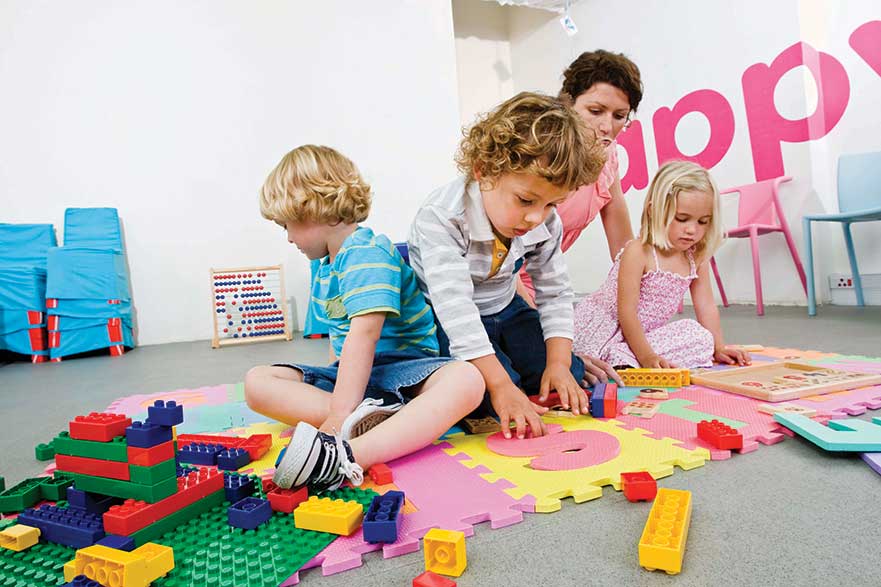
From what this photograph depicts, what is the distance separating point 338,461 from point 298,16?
3.21 meters

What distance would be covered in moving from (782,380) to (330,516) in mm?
922

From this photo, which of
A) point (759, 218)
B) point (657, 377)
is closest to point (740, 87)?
point (759, 218)

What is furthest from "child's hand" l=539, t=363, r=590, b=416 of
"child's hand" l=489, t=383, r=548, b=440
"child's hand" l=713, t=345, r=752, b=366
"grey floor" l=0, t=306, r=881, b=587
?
"child's hand" l=713, t=345, r=752, b=366

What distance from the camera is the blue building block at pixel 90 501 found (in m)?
0.60

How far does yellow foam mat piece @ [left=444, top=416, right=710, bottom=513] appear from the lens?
0.64 meters

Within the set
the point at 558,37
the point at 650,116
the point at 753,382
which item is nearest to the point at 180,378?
the point at 753,382

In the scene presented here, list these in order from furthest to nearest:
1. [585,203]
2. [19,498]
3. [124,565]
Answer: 1. [585,203]
2. [19,498]
3. [124,565]

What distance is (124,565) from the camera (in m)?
0.45

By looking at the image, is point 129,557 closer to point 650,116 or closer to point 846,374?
point 846,374

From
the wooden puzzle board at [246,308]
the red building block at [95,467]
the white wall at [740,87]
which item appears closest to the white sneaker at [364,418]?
the red building block at [95,467]

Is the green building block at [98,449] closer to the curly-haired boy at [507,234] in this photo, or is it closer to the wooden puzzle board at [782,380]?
the curly-haired boy at [507,234]

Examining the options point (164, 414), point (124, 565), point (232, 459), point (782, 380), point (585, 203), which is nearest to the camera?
point (124, 565)

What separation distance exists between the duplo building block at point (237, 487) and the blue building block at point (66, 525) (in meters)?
0.13

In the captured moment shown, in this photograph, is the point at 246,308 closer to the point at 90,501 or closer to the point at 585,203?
the point at 585,203
